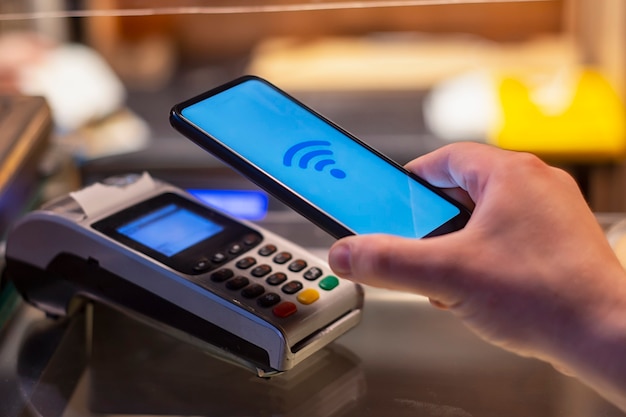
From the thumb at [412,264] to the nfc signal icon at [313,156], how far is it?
A: 0.32ft

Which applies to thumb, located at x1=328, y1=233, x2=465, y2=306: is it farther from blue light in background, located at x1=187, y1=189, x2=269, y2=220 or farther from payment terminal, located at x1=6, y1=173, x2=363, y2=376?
blue light in background, located at x1=187, y1=189, x2=269, y2=220

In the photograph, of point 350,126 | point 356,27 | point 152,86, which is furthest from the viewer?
point 356,27

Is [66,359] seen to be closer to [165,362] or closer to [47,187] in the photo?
[165,362]

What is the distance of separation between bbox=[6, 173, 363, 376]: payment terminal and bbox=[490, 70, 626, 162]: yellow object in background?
2.74ft

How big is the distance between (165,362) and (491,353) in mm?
212

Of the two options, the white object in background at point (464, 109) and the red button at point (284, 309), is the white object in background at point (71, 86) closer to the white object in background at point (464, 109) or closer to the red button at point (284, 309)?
the white object in background at point (464, 109)

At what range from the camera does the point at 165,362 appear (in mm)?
547

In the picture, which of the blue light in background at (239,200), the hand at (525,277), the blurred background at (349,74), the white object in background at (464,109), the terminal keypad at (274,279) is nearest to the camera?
the hand at (525,277)

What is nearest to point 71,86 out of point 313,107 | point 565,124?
point 313,107

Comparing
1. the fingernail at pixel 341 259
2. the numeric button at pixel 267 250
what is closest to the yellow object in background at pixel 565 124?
the numeric button at pixel 267 250

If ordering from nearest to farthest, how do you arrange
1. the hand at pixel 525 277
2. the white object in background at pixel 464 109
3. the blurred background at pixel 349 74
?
the hand at pixel 525 277 < the blurred background at pixel 349 74 < the white object in background at pixel 464 109

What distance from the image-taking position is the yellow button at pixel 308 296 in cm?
53

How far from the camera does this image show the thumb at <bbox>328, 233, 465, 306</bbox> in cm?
42

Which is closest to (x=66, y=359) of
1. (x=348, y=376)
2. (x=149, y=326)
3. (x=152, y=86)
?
(x=149, y=326)
